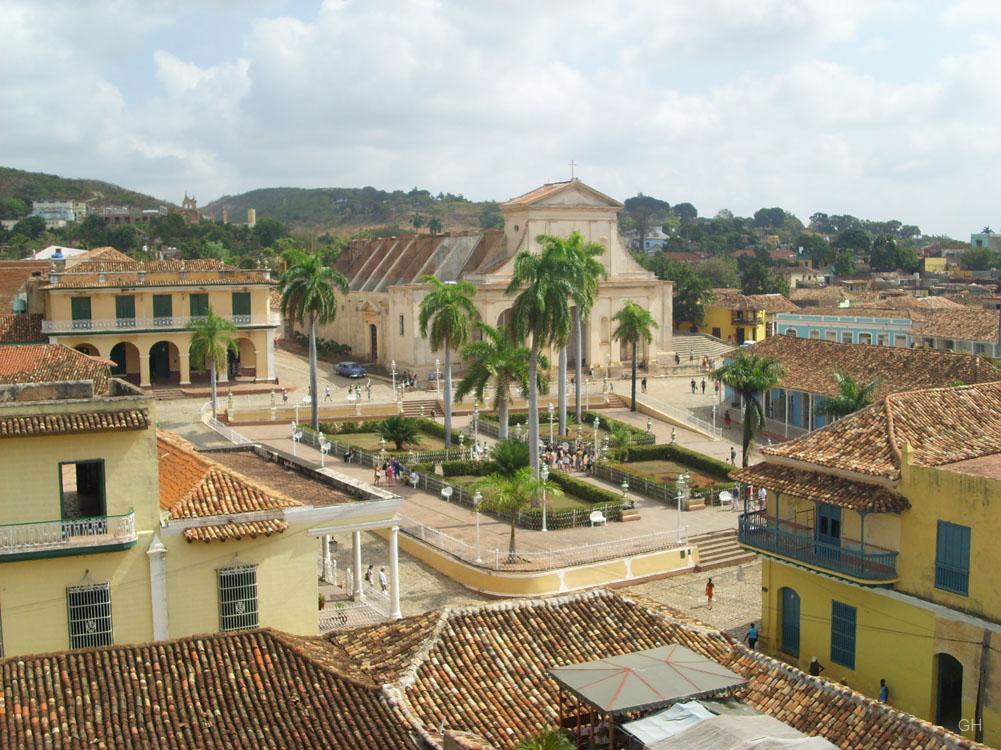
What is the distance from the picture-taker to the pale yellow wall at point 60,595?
62.3 ft

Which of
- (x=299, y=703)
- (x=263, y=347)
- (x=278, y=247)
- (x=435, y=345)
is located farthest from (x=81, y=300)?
(x=278, y=247)

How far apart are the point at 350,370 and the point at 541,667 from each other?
48.3 meters

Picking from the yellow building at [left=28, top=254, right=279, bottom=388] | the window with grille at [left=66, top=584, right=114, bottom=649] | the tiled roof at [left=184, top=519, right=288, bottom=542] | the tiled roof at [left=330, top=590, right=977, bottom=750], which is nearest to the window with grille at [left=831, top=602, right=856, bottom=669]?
the tiled roof at [left=330, top=590, right=977, bottom=750]

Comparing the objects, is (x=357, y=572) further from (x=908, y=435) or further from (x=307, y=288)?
(x=307, y=288)

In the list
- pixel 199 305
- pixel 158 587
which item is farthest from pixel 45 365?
pixel 199 305

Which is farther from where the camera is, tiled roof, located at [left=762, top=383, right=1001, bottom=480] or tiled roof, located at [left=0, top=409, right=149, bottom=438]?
tiled roof, located at [left=762, top=383, right=1001, bottom=480]

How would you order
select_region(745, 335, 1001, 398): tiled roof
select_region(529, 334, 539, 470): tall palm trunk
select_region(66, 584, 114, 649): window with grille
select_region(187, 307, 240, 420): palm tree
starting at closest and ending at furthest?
select_region(66, 584, 114, 649): window with grille → select_region(529, 334, 539, 470): tall palm trunk → select_region(745, 335, 1001, 398): tiled roof → select_region(187, 307, 240, 420): palm tree

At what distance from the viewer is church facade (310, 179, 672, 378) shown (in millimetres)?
63759

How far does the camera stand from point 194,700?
14758 mm

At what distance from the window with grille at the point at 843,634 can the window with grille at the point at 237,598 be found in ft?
41.3

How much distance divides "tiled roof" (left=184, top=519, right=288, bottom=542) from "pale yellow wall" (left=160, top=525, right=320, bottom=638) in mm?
195

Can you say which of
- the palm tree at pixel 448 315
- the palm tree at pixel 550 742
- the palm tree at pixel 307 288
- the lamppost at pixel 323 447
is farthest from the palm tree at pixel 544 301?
the palm tree at pixel 550 742

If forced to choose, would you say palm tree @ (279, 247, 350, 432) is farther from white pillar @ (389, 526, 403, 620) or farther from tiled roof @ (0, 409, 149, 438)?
tiled roof @ (0, 409, 149, 438)

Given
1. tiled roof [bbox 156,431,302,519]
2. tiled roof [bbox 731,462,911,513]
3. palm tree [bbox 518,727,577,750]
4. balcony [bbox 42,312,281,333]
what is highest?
balcony [bbox 42,312,281,333]
